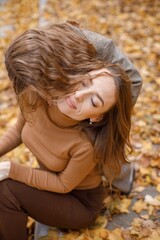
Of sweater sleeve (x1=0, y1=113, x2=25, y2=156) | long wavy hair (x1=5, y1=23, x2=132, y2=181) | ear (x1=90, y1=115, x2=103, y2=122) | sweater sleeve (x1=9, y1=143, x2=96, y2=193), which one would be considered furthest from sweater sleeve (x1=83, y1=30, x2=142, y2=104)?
sweater sleeve (x1=0, y1=113, x2=25, y2=156)

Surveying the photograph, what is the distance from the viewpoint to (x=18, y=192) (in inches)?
66.2

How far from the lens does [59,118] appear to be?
5.04ft

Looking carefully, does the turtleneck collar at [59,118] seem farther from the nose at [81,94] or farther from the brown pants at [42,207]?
the brown pants at [42,207]

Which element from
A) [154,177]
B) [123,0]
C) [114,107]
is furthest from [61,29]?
[123,0]

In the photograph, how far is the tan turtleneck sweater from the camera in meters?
1.54

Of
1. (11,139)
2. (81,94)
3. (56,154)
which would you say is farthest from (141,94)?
(81,94)

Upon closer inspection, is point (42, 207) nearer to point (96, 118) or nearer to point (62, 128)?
point (62, 128)

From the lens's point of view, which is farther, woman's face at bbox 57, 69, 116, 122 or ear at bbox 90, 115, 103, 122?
ear at bbox 90, 115, 103, 122

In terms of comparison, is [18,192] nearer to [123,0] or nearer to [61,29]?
[61,29]

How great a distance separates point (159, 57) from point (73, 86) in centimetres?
248

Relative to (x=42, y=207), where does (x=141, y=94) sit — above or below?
below

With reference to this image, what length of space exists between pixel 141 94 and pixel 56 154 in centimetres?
165

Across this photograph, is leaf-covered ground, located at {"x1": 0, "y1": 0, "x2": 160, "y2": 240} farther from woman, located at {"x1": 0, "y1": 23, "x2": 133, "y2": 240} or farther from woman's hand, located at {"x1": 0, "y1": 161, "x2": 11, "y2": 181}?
woman's hand, located at {"x1": 0, "y1": 161, "x2": 11, "y2": 181}

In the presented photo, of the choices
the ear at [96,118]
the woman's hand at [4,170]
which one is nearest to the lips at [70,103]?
the ear at [96,118]
